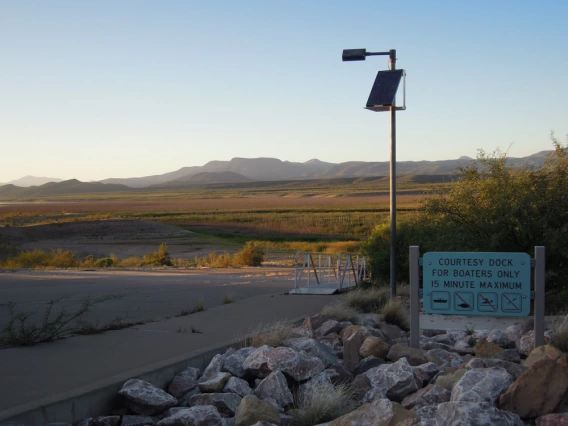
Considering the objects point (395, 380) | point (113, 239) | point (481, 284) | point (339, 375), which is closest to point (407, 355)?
point (339, 375)

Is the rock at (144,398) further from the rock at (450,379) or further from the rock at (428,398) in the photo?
the rock at (450,379)

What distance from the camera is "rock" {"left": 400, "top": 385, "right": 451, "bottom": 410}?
704 cm

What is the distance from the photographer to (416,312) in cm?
974

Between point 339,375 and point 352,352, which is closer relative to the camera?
point 339,375

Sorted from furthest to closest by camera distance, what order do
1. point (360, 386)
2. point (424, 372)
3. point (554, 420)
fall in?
point (424, 372)
point (360, 386)
point (554, 420)

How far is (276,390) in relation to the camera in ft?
24.9

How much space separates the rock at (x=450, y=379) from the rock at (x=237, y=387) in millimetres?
2077

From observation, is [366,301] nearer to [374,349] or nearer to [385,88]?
[385,88]

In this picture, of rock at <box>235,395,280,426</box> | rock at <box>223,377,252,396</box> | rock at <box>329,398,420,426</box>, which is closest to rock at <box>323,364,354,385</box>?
rock at <box>223,377,252,396</box>

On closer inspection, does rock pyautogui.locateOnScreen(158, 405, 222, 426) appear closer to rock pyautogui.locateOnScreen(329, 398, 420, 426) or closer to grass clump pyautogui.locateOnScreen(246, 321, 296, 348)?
rock pyautogui.locateOnScreen(329, 398, 420, 426)

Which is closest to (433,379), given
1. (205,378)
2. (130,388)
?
(205,378)

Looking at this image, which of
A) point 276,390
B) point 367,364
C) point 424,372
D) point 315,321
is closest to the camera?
point 276,390

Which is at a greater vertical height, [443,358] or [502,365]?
[502,365]

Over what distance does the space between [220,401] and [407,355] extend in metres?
2.77
